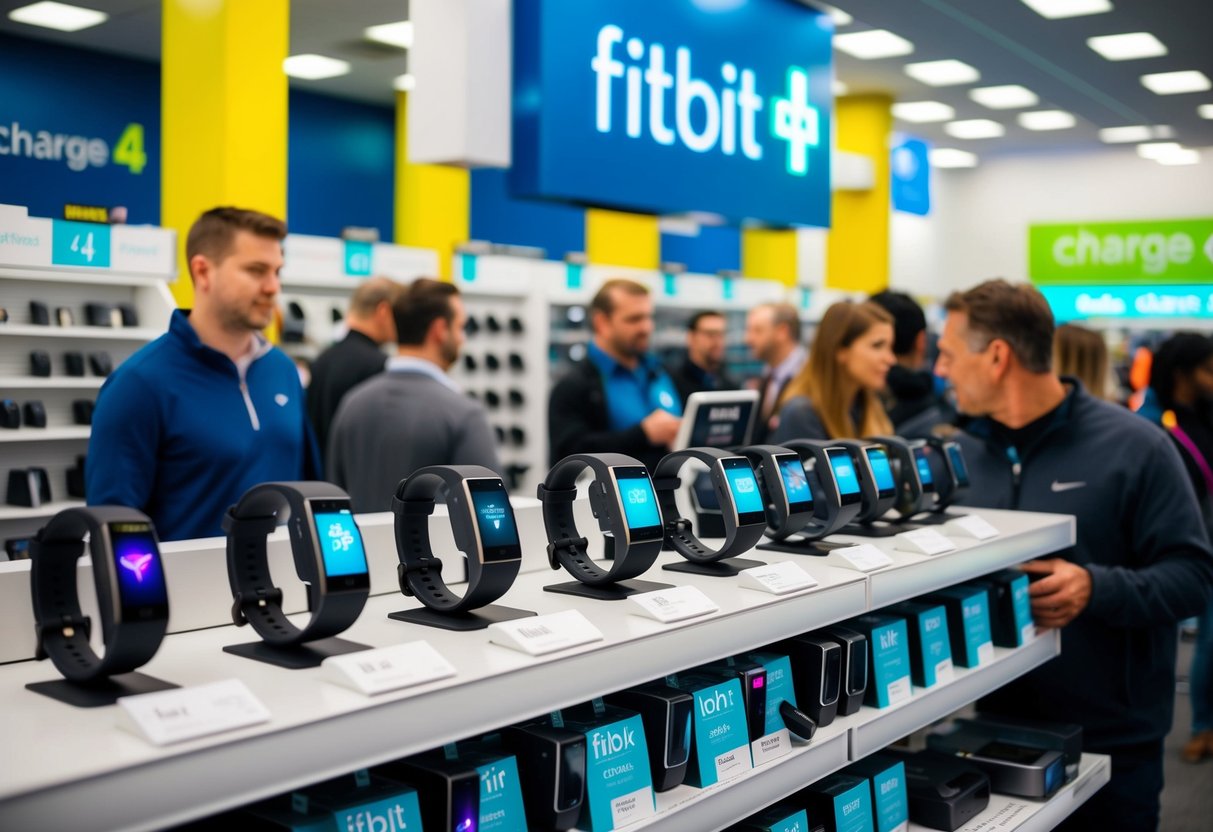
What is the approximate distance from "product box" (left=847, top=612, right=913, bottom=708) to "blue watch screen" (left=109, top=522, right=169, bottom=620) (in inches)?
52.0

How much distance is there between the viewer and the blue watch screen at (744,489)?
1.87m

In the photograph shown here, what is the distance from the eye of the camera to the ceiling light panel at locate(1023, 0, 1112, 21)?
8.06 metres

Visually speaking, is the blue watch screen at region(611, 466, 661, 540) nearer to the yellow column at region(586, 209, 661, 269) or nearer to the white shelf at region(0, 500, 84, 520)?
the white shelf at region(0, 500, 84, 520)

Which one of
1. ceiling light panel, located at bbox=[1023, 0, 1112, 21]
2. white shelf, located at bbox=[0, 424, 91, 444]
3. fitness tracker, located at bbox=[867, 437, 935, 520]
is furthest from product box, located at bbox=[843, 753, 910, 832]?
ceiling light panel, located at bbox=[1023, 0, 1112, 21]

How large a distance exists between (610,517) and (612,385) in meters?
3.51

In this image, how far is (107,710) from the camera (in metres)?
1.16

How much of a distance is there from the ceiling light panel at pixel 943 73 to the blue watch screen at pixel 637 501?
379 inches

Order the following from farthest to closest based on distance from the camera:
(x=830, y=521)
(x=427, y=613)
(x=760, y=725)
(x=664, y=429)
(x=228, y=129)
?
(x=228, y=129) → (x=664, y=429) → (x=830, y=521) → (x=760, y=725) → (x=427, y=613)

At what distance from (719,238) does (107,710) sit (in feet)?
49.5

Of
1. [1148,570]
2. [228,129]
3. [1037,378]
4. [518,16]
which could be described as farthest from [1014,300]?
[228,129]

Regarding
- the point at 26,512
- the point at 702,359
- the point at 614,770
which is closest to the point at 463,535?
the point at 614,770

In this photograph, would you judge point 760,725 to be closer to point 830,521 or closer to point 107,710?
point 830,521

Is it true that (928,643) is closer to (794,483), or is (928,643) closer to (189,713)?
(794,483)

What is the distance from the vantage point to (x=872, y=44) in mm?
10141
